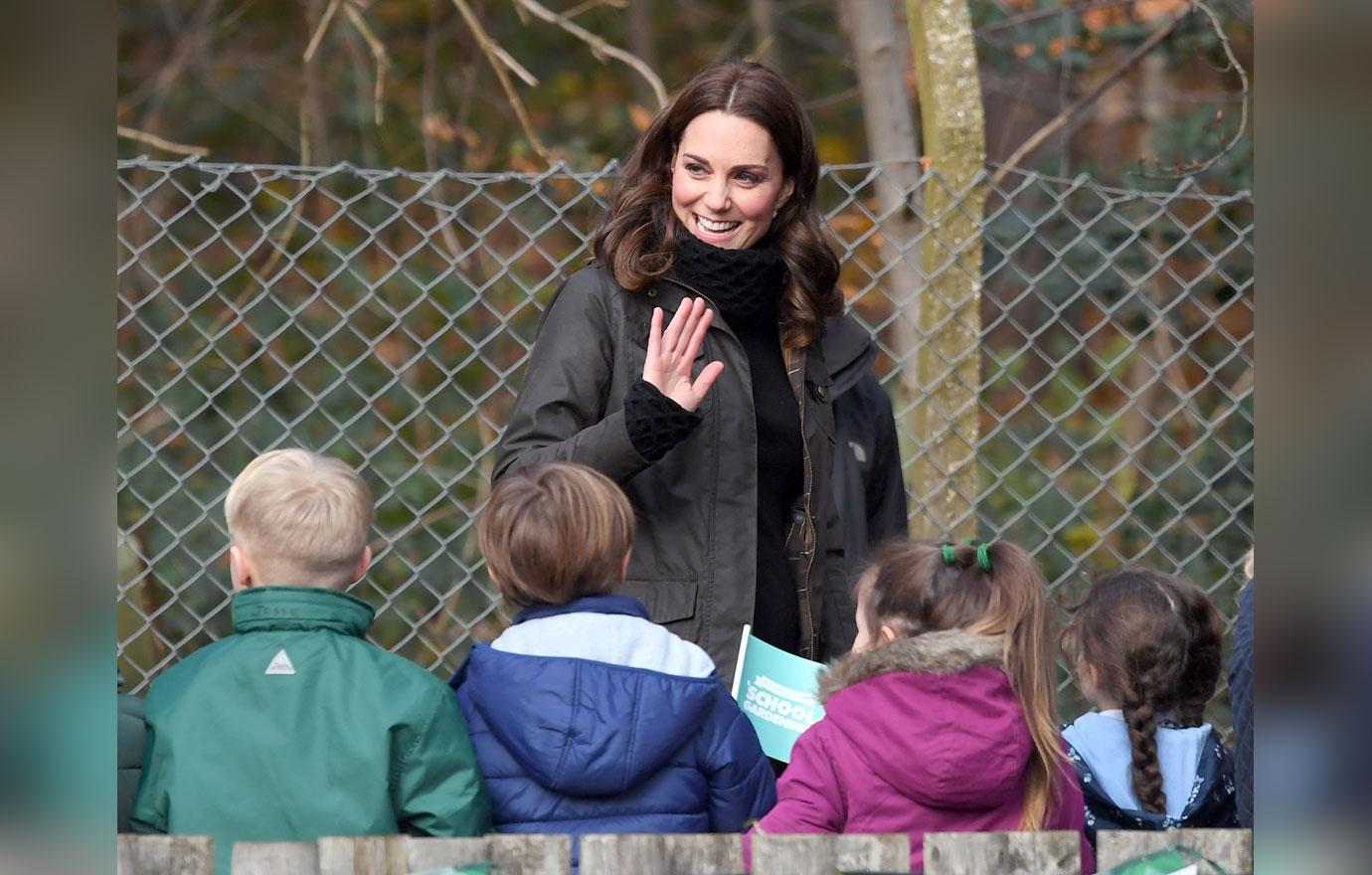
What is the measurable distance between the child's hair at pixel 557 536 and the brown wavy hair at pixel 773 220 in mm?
508

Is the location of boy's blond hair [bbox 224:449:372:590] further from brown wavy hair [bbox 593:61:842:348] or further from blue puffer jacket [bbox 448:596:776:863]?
brown wavy hair [bbox 593:61:842:348]

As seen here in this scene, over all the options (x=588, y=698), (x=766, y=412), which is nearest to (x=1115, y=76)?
(x=766, y=412)

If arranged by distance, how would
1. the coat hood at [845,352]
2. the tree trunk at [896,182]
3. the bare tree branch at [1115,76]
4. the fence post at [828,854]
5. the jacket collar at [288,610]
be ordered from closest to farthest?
the fence post at [828,854] → the jacket collar at [288,610] → the coat hood at [845,352] → the tree trunk at [896,182] → the bare tree branch at [1115,76]

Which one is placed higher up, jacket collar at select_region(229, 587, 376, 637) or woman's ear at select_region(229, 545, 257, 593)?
woman's ear at select_region(229, 545, 257, 593)

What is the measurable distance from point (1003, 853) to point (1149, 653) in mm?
1068

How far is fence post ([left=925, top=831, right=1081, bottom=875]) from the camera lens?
6.33ft

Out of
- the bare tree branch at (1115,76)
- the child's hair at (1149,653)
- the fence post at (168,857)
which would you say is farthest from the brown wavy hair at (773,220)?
the bare tree branch at (1115,76)

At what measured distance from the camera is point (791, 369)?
3047 mm

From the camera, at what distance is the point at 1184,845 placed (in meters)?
1.94

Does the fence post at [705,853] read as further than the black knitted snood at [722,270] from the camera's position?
No

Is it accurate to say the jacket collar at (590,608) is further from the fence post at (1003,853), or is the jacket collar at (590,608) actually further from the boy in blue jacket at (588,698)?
the fence post at (1003,853)

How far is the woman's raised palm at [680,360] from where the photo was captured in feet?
9.12

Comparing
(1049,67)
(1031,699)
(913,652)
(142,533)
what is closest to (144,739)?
(913,652)

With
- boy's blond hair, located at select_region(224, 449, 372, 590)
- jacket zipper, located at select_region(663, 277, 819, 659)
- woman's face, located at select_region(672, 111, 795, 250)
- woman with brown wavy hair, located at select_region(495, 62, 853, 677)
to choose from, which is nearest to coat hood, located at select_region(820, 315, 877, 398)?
woman with brown wavy hair, located at select_region(495, 62, 853, 677)
